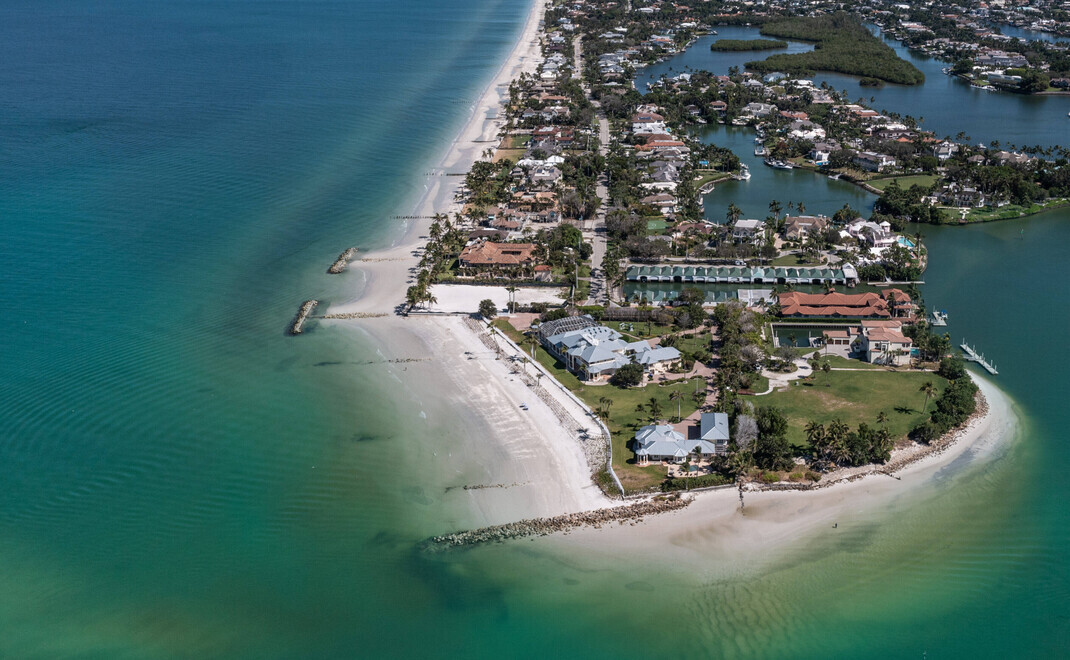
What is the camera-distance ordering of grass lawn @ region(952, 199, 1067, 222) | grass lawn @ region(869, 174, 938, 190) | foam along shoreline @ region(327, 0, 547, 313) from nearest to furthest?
foam along shoreline @ region(327, 0, 547, 313), grass lawn @ region(952, 199, 1067, 222), grass lawn @ region(869, 174, 938, 190)

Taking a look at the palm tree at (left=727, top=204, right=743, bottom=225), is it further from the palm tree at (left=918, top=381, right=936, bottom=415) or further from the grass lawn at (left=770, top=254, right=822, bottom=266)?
the palm tree at (left=918, top=381, right=936, bottom=415)

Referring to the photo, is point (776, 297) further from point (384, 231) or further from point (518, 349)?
point (384, 231)

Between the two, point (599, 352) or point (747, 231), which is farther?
point (747, 231)

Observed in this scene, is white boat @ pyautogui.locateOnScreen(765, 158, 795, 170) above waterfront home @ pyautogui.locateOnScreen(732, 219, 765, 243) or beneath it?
beneath

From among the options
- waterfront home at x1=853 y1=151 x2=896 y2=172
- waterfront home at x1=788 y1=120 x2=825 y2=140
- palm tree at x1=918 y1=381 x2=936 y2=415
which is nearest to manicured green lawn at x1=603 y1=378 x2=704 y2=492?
palm tree at x1=918 y1=381 x2=936 y2=415

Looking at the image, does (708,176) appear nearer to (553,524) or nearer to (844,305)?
(844,305)

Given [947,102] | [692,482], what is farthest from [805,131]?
[692,482]
